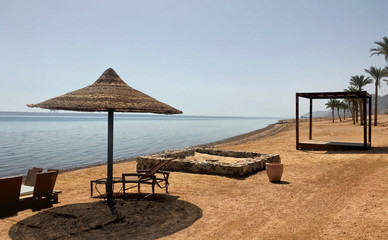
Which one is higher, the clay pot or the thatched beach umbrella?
the thatched beach umbrella

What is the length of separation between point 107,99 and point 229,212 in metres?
3.12

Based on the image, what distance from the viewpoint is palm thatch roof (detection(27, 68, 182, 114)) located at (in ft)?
17.9

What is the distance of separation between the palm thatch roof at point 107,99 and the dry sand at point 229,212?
197cm

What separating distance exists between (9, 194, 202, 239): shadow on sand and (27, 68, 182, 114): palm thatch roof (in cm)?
195

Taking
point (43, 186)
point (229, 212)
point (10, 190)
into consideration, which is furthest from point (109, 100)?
point (229, 212)

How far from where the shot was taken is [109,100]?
217 inches

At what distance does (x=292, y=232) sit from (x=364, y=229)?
1115 millimetres

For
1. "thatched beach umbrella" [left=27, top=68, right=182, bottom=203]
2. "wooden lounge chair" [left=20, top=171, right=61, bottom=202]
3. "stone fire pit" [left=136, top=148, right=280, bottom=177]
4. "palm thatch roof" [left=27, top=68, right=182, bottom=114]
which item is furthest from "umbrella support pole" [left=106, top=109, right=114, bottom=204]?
"stone fire pit" [left=136, top=148, right=280, bottom=177]

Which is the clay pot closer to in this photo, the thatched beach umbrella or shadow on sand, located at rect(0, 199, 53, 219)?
the thatched beach umbrella

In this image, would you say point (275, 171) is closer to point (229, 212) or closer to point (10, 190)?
point (229, 212)

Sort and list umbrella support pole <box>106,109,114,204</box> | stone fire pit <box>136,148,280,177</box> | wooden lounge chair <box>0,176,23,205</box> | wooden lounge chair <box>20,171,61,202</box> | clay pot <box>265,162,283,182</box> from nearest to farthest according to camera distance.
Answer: wooden lounge chair <box>0,176,23,205</box> < wooden lounge chair <box>20,171,61,202</box> < umbrella support pole <box>106,109,114,204</box> < clay pot <box>265,162,283,182</box> < stone fire pit <box>136,148,280,177</box>

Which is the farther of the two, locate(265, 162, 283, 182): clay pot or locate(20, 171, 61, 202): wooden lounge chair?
locate(265, 162, 283, 182): clay pot

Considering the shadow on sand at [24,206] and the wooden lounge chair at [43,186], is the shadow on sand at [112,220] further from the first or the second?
the wooden lounge chair at [43,186]

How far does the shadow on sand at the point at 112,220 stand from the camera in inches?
180
